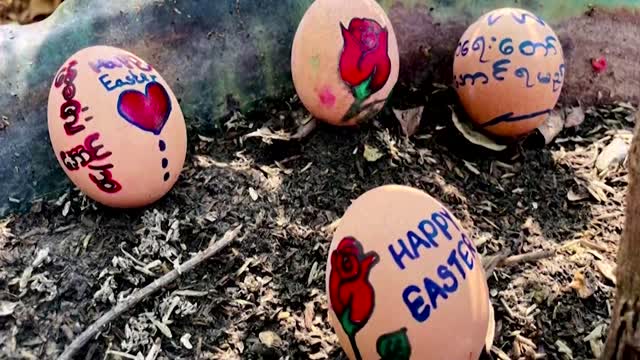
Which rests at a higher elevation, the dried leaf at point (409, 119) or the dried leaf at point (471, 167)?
the dried leaf at point (409, 119)

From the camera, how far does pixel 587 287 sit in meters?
2.15

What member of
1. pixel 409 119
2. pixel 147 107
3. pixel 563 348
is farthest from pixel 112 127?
pixel 563 348

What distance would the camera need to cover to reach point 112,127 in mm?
2117

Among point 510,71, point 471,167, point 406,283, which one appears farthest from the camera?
point 471,167

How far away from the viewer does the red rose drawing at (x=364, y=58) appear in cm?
235

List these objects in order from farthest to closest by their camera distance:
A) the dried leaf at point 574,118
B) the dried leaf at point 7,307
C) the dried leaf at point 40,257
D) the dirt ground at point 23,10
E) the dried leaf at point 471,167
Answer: the dirt ground at point 23,10
the dried leaf at point 574,118
the dried leaf at point 471,167
the dried leaf at point 40,257
the dried leaf at point 7,307

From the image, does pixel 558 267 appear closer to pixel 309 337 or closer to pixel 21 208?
pixel 309 337

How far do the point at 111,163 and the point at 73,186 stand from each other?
377 millimetres

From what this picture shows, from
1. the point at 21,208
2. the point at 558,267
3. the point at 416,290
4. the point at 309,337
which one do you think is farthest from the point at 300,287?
the point at 21,208

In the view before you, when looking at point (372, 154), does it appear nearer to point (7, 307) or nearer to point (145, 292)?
point (145, 292)

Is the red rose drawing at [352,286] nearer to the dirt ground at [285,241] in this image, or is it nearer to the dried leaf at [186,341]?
the dirt ground at [285,241]

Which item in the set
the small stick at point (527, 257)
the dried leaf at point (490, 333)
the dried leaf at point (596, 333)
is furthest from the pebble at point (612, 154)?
the dried leaf at point (490, 333)

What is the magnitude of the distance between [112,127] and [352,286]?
0.86 m

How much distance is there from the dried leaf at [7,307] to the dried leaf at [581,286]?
1547 millimetres
